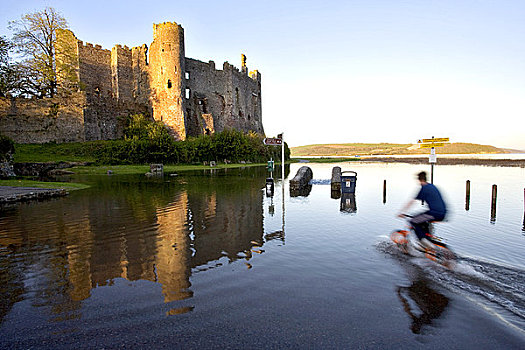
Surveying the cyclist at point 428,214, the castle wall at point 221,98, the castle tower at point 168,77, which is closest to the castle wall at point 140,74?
the castle tower at point 168,77

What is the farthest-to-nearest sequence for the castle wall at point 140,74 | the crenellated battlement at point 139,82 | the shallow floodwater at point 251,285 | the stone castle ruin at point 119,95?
the castle wall at point 140,74, the crenellated battlement at point 139,82, the stone castle ruin at point 119,95, the shallow floodwater at point 251,285

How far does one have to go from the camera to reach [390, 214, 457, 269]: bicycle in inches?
261

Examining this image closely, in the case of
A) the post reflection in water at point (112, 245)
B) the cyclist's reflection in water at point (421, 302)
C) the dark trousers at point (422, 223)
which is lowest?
the cyclist's reflection in water at point (421, 302)

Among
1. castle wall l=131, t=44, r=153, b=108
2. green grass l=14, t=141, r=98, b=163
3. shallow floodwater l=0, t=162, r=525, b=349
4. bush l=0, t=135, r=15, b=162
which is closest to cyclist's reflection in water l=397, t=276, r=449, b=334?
shallow floodwater l=0, t=162, r=525, b=349

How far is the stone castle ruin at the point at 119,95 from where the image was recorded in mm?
43875

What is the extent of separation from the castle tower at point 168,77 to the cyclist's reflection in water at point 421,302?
168 ft

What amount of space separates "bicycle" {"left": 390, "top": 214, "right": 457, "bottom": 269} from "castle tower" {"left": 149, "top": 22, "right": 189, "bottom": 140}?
49.3m

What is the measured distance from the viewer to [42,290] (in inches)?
210

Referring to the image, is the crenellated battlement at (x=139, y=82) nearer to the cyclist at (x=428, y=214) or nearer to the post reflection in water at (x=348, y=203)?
the post reflection in water at (x=348, y=203)

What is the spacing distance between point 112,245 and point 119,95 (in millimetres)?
53507

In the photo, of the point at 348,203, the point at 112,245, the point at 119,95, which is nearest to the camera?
the point at 112,245

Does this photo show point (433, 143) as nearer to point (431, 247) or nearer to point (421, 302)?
point (431, 247)

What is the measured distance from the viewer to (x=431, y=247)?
6.93m

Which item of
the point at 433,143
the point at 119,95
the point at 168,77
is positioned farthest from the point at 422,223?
the point at 119,95
